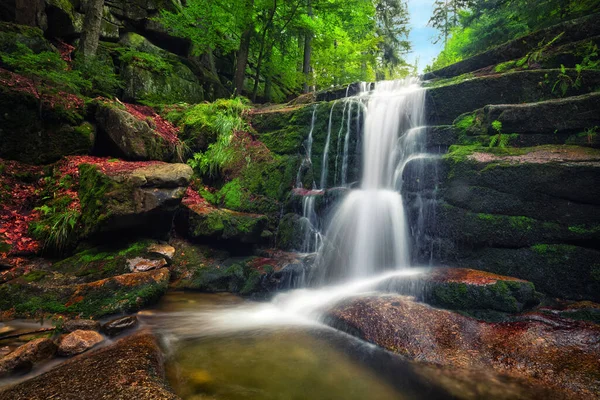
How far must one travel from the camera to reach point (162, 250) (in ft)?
20.1

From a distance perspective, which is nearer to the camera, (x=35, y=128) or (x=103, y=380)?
(x=103, y=380)

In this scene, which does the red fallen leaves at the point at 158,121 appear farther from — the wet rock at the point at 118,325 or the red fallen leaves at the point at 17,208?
the wet rock at the point at 118,325

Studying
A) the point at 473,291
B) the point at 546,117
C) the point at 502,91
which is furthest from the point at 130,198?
the point at 502,91

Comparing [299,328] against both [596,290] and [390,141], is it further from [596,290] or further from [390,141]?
[390,141]

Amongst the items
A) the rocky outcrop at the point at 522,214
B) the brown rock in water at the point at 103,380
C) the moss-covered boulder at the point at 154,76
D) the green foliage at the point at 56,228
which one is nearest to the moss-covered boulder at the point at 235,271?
the green foliage at the point at 56,228

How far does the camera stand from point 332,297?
5512mm

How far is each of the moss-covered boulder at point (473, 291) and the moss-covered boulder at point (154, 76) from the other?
1051 centimetres

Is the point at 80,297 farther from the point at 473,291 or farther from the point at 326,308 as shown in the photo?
the point at 473,291

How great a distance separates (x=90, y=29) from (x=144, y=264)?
7657 mm

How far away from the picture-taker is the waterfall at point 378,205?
627 centimetres

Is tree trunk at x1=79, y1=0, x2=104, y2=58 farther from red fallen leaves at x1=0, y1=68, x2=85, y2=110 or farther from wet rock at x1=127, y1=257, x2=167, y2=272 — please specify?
wet rock at x1=127, y1=257, x2=167, y2=272

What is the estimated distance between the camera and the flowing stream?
3.02m

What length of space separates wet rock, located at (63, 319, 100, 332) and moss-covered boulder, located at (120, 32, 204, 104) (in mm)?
8169

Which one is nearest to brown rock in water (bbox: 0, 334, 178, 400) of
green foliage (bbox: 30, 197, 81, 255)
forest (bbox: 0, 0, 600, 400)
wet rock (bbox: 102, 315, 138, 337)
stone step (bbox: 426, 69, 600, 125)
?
forest (bbox: 0, 0, 600, 400)
